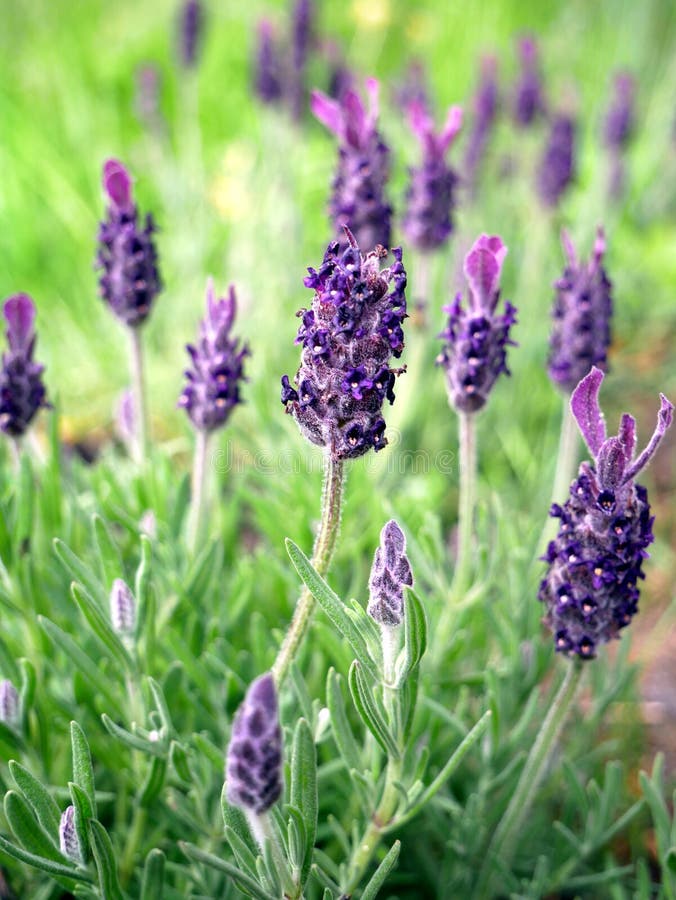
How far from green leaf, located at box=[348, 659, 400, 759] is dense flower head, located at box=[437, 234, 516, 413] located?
0.63 metres

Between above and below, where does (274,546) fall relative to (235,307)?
below

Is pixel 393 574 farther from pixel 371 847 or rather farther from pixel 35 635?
pixel 35 635

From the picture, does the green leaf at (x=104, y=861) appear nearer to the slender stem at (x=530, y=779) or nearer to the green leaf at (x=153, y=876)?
the green leaf at (x=153, y=876)

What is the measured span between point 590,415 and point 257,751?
0.67m

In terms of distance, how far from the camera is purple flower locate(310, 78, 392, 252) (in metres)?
2.08

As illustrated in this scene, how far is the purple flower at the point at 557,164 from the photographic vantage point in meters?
3.45

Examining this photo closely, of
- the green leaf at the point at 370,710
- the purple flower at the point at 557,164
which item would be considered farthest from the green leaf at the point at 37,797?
the purple flower at the point at 557,164

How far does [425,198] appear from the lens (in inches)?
92.4

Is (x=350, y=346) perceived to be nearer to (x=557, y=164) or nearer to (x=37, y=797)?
(x=37, y=797)

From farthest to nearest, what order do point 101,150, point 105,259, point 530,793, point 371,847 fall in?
point 101,150 < point 105,259 < point 530,793 < point 371,847

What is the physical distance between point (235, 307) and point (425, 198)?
0.77 m

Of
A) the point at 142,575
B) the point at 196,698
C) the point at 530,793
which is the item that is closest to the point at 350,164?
the point at 142,575

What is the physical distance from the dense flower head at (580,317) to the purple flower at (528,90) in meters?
2.10

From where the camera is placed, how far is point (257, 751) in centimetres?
107
